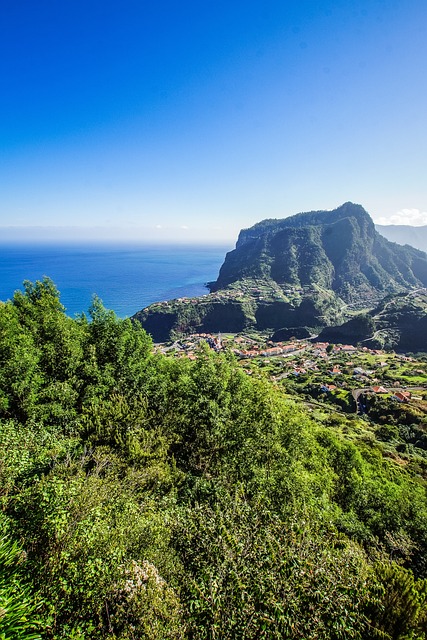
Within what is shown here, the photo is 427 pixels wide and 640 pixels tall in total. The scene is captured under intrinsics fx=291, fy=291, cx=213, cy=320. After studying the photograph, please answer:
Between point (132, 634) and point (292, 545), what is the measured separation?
15.3 feet

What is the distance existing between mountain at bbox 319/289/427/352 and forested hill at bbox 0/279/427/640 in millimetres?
162806

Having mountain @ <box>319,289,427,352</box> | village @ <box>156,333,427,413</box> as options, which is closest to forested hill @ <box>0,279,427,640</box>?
village @ <box>156,333,427,413</box>

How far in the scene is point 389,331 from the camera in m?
177

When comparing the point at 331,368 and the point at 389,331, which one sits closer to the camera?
the point at 331,368

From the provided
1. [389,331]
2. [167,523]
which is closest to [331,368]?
[389,331]

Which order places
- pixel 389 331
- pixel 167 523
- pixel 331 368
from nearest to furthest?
pixel 167 523
pixel 331 368
pixel 389 331

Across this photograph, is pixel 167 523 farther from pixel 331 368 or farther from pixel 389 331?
pixel 389 331

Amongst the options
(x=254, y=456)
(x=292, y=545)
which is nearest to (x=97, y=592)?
(x=292, y=545)

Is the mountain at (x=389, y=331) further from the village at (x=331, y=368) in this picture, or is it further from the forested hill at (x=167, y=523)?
the forested hill at (x=167, y=523)

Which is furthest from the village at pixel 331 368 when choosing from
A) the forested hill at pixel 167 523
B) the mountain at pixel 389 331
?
the forested hill at pixel 167 523

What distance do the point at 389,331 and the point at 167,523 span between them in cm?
19822

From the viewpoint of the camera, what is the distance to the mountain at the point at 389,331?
166 m

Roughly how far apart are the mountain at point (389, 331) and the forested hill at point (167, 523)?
163 metres

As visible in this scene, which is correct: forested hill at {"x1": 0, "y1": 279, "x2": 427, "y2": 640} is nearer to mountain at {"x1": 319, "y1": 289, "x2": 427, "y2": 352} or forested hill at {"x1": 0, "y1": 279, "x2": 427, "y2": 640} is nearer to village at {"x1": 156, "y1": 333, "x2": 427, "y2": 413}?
village at {"x1": 156, "y1": 333, "x2": 427, "y2": 413}
